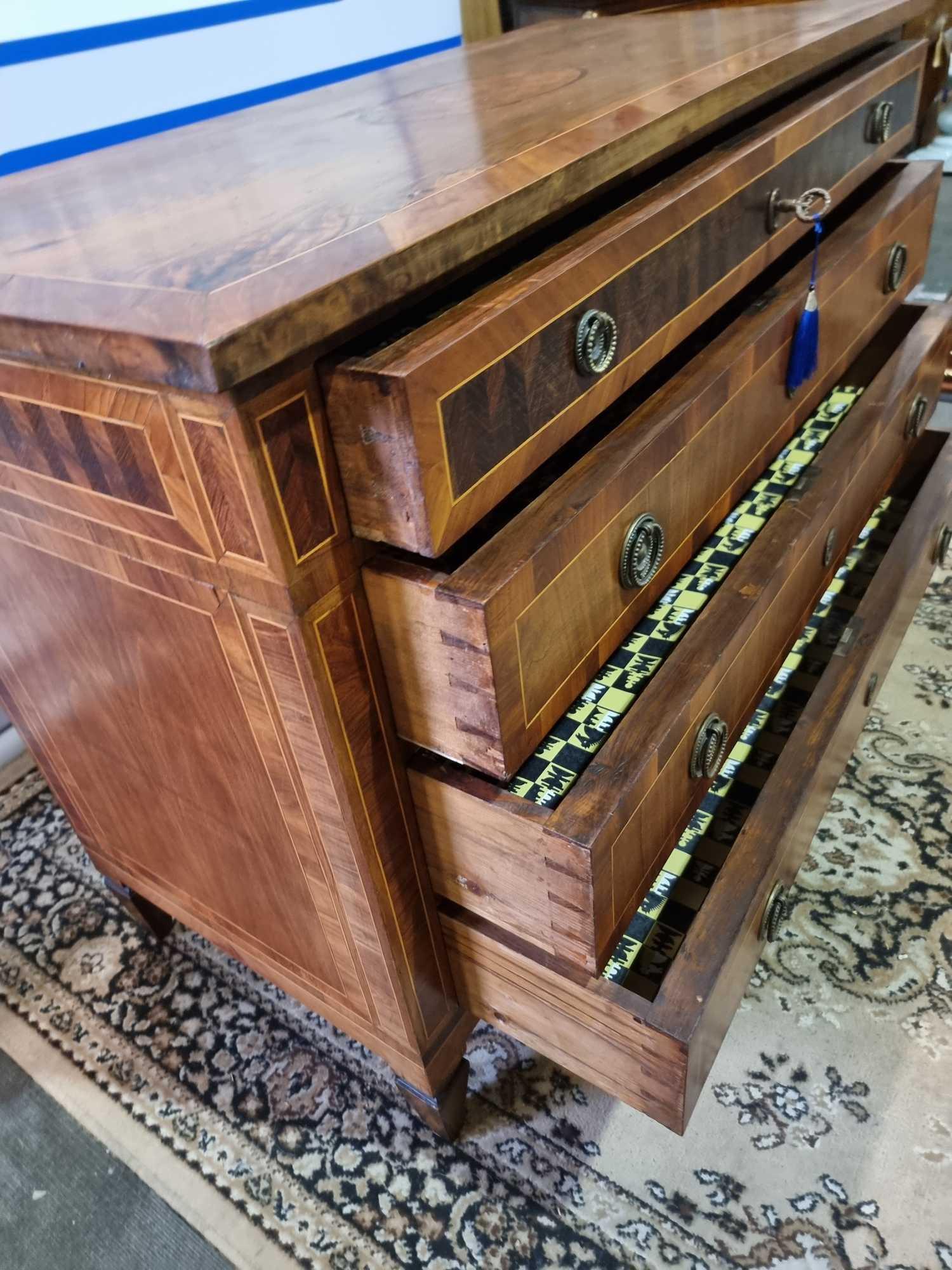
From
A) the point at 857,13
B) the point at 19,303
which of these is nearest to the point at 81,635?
the point at 19,303

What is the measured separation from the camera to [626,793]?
0.50 m

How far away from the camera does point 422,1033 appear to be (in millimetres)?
662

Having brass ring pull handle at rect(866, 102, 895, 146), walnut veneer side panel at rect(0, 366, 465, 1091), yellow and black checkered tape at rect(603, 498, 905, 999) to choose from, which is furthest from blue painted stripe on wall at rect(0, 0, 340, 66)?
yellow and black checkered tape at rect(603, 498, 905, 999)

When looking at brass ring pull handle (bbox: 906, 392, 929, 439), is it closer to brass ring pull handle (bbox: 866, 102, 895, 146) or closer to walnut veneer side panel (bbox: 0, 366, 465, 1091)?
brass ring pull handle (bbox: 866, 102, 895, 146)

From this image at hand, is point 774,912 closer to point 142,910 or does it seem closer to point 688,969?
point 688,969

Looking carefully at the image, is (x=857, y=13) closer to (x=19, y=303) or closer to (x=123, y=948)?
(x=19, y=303)

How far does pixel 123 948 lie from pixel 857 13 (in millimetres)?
1077

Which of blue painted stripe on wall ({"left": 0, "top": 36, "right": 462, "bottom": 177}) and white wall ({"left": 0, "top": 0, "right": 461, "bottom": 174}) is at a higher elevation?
white wall ({"left": 0, "top": 0, "right": 461, "bottom": 174})

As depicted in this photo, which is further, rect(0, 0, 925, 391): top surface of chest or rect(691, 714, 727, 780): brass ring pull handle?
rect(691, 714, 727, 780): brass ring pull handle

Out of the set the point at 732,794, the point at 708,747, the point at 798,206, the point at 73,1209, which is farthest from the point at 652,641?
the point at 73,1209

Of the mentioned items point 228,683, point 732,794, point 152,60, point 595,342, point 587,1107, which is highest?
point 152,60

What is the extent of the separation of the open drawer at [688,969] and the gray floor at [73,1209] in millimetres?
319

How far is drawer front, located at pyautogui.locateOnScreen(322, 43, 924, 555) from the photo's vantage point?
396mm

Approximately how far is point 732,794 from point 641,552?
294mm
